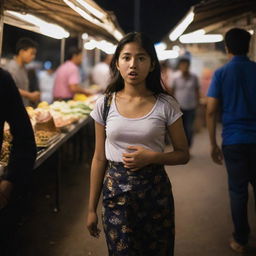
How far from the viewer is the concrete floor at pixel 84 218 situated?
3.97 m

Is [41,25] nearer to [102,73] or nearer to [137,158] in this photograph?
[137,158]

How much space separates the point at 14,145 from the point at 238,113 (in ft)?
7.85

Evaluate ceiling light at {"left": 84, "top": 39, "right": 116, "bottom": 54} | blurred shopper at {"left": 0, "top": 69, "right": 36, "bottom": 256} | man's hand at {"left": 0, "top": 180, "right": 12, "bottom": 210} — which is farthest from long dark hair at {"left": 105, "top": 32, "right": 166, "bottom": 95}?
ceiling light at {"left": 84, "top": 39, "right": 116, "bottom": 54}

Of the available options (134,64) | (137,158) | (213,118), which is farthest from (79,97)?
(137,158)

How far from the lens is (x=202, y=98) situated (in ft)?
44.8

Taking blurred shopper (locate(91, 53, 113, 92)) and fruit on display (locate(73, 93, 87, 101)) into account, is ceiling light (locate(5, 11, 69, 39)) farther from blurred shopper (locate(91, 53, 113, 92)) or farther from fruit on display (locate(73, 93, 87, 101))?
blurred shopper (locate(91, 53, 113, 92))

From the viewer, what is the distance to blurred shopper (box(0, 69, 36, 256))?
1823 millimetres

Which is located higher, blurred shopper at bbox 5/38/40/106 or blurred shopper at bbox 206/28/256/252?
blurred shopper at bbox 5/38/40/106

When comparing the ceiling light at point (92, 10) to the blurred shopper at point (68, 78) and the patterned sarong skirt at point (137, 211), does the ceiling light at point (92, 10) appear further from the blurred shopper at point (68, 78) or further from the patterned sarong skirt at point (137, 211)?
the blurred shopper at point (68, 78)

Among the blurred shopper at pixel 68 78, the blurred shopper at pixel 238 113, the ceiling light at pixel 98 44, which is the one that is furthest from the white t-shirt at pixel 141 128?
the ceiling light at pixel 98 44

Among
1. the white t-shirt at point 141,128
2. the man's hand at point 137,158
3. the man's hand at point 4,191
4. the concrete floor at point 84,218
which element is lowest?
the concrete floor at point 84,218

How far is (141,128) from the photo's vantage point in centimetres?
220

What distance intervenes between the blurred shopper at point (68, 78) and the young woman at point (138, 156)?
533 cm

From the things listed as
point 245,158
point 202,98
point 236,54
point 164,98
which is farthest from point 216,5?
point 202,98
